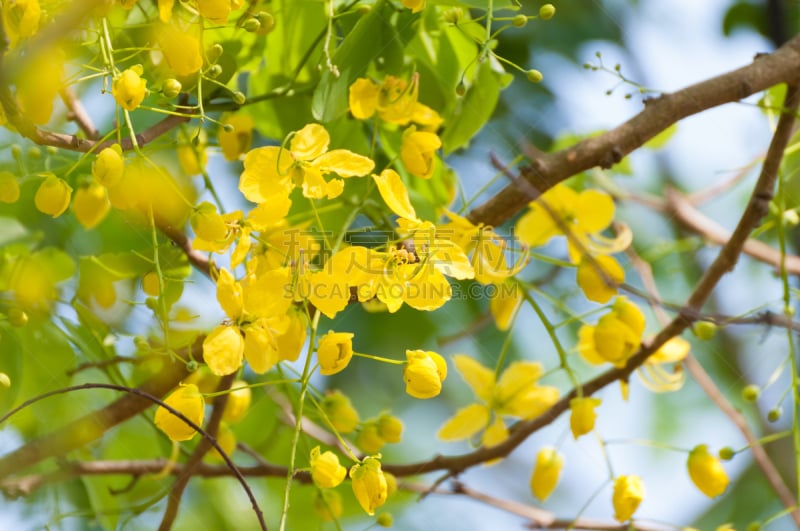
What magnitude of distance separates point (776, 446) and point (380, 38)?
777mm

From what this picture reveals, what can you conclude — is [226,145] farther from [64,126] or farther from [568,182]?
[568,182]

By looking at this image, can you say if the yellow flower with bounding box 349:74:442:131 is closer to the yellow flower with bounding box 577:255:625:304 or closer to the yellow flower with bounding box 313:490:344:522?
the yellow flower with bounding box 577:255:625:304

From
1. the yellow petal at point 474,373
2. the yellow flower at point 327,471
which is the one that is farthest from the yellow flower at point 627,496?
the yellow flower at point 327,471

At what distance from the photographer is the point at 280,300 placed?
0.51 metres

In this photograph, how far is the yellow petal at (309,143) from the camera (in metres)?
0.53

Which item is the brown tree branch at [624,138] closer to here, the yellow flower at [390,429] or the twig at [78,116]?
the yellow flower at [390,429]


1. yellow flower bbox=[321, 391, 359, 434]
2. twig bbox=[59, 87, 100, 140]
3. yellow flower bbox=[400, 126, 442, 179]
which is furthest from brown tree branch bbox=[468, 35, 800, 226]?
twig bbox=[59, 87, 100, 140]

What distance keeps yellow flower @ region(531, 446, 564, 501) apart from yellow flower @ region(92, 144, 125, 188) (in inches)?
15.2

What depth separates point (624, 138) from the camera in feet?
1.96

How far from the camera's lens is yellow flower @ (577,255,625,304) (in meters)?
0.64

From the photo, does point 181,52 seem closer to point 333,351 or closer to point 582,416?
point 333,351

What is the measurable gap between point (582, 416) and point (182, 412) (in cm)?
29

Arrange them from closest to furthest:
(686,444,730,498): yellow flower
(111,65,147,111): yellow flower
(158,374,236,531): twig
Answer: (111,65,147,111): yellow flower < (158,374,236,531): twig < (686,444,730,498): yellow flower

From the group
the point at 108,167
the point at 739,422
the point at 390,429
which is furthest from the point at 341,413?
the point at 739,422
